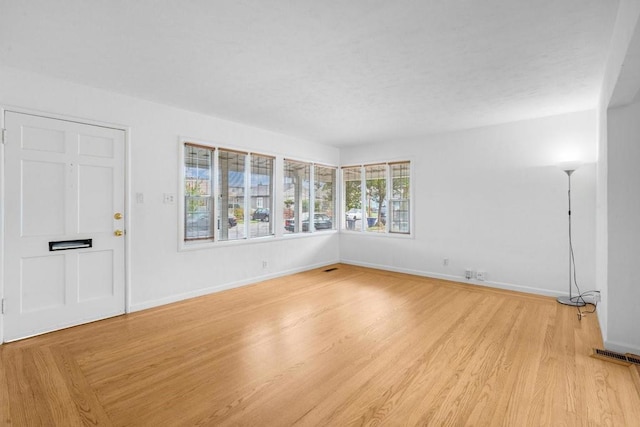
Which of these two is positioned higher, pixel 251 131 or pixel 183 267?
pixel 251 131

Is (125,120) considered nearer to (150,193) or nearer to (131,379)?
(150,193)

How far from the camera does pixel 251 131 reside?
5121 mm

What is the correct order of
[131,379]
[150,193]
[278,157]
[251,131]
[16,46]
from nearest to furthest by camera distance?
[131,379] → [16,46] → [150,193] → [251,131] → [278,157]

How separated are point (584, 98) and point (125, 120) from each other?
5455 millimetres

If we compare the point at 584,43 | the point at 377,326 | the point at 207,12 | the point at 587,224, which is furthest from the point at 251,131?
Result: the point at 587,224

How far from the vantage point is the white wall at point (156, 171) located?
3209 millimetres

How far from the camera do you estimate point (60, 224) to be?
327 centimetres

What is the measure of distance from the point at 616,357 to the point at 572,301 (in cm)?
170

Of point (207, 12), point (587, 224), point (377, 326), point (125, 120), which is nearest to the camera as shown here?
point (207, 12)

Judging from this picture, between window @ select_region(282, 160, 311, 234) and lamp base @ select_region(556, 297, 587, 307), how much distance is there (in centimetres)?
422

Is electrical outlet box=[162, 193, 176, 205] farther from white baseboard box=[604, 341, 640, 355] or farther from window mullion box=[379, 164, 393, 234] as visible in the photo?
white baseboard box=[604, 341, 640, 355]

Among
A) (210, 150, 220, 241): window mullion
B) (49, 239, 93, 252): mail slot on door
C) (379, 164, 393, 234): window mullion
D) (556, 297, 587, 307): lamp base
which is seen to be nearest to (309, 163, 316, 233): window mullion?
(379, 164, 393, 234): window mullion

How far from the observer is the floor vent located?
2582mm

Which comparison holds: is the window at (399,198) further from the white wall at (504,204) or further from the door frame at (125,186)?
the door frame at (125,186)
